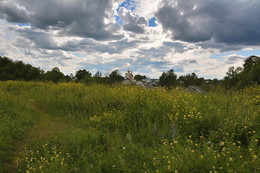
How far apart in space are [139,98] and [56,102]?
5.04m

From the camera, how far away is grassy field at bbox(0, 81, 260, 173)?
264cm

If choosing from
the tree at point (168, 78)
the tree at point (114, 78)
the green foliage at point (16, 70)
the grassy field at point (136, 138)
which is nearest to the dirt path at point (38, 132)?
the grassy field at point (136, 138)

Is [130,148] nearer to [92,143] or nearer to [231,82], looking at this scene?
[92,143]

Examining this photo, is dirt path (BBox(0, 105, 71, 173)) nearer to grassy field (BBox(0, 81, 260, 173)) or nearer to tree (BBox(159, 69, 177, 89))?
grassy field (BBox(0, 81, 260, 173))

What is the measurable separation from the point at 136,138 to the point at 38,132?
349cm

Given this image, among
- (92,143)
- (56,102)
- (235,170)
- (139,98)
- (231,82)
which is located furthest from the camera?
(231,82)

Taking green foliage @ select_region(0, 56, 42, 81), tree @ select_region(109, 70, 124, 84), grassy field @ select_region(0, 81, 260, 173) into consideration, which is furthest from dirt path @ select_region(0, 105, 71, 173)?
green foliage @ select_region(0, 56, 42, 81)

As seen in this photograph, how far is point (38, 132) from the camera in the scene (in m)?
5.23

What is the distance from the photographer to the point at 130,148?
11.5 feet

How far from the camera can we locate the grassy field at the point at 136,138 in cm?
264

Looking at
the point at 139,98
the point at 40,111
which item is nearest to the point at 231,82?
the point at 139,98

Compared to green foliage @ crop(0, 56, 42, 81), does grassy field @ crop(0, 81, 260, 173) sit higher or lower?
lower

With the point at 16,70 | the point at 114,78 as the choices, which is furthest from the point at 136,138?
the point at 16,70

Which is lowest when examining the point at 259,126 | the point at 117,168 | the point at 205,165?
the point at 117,168
